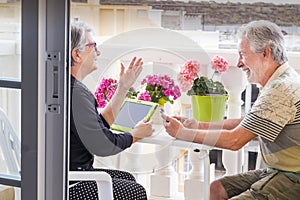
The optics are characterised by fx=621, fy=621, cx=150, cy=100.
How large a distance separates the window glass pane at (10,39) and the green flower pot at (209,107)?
0.68 m

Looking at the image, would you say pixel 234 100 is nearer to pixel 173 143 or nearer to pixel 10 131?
pixel 173 143

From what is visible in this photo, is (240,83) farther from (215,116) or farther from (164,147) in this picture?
(164,147)

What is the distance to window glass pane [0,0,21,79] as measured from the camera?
230cm

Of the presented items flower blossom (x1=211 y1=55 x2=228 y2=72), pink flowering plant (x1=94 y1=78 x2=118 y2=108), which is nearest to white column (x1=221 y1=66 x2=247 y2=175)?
flower blossom (x1=211 y1=55 x2=228 y2=72)

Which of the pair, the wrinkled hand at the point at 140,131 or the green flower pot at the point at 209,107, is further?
the wrinkled hand at the point at 140,131

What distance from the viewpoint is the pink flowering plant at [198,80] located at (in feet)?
7.52

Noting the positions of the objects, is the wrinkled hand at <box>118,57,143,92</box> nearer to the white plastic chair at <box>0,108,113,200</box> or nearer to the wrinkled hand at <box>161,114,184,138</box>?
the wrinkled hand at <box>161,114,184,138</box>

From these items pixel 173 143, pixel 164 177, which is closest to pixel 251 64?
pixel 173 143

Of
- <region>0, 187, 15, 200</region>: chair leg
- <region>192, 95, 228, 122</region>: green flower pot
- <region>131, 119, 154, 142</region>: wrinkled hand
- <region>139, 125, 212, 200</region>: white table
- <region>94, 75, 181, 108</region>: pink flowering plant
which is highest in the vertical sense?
<region>94, 75, 181, 108</region>: pink flowering plant

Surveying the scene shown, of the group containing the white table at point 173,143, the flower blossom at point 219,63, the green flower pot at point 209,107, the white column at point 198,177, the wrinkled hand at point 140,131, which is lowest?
the white column at point 198,177

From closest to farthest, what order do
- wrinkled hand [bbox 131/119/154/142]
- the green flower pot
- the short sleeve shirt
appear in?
the short sleeve shirt → the green flower pot → wrinkled hand [bbox 131/119/154/142]

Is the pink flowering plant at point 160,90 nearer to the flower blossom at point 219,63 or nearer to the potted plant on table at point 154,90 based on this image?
the potted plant on table at point 154,90

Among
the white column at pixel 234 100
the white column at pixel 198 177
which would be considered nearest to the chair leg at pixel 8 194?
the white column at pixel 198 177

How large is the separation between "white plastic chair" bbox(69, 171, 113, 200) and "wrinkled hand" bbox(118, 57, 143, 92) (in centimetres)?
38
